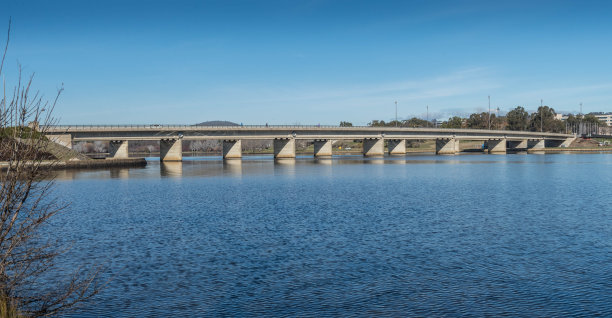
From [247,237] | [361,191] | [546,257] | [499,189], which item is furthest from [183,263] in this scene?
[499,189]

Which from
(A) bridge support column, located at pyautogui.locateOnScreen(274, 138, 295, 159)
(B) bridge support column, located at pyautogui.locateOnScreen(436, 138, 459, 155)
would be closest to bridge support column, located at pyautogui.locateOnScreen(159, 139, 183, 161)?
(A) bridge support column, located at pyautogui.locateOnScreen(274, 138, 295, 159)

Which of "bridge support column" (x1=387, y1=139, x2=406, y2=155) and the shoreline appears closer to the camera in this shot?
the shoreline

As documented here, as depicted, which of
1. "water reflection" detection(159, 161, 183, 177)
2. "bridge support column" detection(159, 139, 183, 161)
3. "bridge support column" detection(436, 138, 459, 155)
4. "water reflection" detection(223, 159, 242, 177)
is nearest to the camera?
"water reflection" detection(159, 161, 183, 177)

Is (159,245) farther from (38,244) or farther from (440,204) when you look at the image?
(440,204)

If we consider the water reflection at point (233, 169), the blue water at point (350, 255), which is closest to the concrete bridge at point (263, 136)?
the water reflection at point (233, 169)

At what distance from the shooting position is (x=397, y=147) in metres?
182

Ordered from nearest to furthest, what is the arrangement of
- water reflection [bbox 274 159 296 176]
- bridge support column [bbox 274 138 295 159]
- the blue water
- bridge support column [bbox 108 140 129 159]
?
the blue water
water reflection [bbox 274 159 296 176]
bridge support column [bbox 108 140 129 159]
bridge support column [bbox 274 138 295 159]

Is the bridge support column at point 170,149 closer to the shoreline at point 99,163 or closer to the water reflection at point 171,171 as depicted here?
the water reflection at point 171,171

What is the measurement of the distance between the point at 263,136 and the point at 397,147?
54.6 meters

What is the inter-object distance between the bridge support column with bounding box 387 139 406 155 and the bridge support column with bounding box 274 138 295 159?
1682 inches

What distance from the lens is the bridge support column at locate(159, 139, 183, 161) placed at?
5571 inches

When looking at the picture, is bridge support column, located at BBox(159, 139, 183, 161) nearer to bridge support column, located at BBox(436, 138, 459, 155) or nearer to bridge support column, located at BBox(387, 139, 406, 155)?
bridge support column, located at BBox(387, 139, 406, 155)

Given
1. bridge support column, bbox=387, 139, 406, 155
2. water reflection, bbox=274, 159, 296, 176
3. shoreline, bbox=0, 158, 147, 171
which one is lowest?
water reflection, bbox=274, 159, 296, 176

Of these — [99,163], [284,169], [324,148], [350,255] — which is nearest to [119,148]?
[99,163]
